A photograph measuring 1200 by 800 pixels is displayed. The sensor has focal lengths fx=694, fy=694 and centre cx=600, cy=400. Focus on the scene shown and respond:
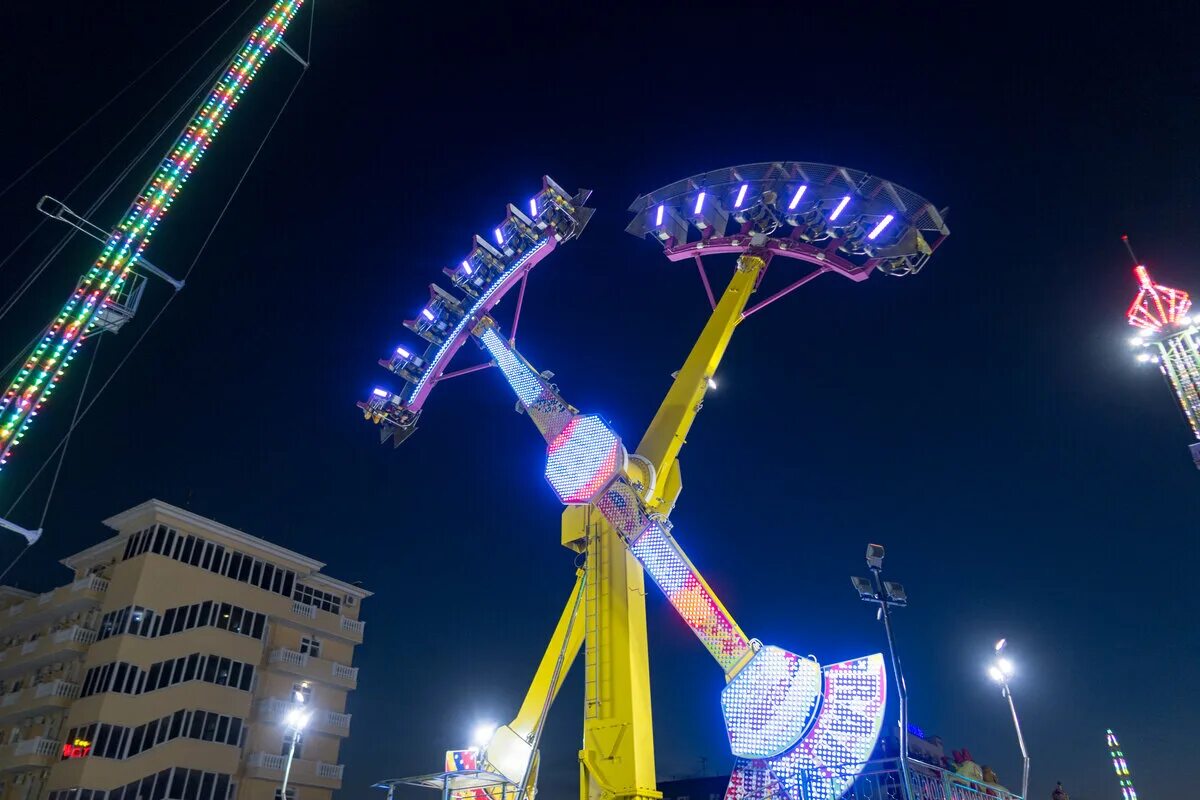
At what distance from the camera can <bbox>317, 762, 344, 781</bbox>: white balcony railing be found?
3772 centimetres

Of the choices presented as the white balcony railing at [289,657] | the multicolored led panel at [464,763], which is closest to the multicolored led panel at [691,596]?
the multicolored led panel at [464,763]

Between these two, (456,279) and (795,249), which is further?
(456,279)

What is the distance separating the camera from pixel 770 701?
40.3 ft

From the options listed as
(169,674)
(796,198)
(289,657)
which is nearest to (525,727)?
(796,198)

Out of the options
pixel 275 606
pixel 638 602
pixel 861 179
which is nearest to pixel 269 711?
pixel 275 606

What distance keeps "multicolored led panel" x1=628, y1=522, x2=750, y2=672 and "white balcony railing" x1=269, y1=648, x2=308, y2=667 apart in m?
31.7

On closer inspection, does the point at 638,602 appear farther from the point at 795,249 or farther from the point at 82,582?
the point at 82,582

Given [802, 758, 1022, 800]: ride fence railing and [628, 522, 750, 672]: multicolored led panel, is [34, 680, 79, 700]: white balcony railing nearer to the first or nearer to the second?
[628, 522, 750, 672]: multicolored led panel

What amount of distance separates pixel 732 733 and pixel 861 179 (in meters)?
13.3

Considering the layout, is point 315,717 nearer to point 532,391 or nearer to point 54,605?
point 54,605

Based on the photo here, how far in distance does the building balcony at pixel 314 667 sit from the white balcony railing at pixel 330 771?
14.2ft

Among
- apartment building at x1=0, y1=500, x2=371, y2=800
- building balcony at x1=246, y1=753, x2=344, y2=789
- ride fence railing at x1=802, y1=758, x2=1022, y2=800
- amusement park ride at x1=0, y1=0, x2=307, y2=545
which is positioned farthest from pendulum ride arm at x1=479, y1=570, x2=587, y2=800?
building balcony at x1=246, y1=753, x2=344, y2=789

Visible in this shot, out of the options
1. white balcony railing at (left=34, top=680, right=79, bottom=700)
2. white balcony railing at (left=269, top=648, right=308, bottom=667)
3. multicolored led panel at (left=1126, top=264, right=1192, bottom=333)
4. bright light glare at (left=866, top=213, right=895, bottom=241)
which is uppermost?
multicolored led panel at (left=1126, top=264, right=1192, bottom=333)

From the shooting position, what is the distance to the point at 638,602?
14289 mm
